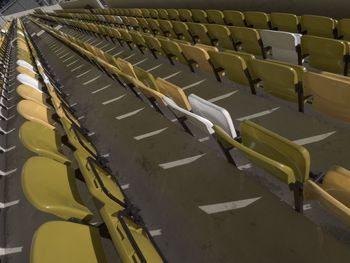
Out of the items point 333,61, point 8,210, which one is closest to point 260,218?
point 333,61

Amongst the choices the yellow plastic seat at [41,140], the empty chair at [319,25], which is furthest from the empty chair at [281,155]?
the empty chair at [319,25]

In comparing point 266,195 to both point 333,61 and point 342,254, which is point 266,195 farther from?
point 333,61

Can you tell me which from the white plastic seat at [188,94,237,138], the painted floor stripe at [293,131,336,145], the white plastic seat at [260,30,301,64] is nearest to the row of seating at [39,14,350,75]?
the white plastic seat at [260,30,301,64]

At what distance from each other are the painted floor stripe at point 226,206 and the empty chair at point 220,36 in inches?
104

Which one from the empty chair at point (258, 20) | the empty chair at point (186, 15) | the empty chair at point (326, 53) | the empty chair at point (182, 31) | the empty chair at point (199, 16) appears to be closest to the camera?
the empty chair at point (326, 53)

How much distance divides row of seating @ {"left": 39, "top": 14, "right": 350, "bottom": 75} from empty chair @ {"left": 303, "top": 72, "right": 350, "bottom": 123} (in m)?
0.57

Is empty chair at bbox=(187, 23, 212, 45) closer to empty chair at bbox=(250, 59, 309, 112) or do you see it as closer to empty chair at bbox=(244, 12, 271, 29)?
empty chair at bbox=(244, 12, 271, 29)

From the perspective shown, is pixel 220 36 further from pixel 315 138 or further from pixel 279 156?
pixel 279 156

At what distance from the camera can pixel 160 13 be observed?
24.0ft

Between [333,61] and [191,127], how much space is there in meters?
1.53

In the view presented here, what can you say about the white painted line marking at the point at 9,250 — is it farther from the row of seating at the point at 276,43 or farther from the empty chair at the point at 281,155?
the row of seating at the point at 276,43

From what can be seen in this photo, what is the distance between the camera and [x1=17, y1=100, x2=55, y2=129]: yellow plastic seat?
3.01 meters

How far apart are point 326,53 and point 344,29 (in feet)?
2.19

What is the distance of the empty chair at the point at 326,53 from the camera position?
2.59 metres
